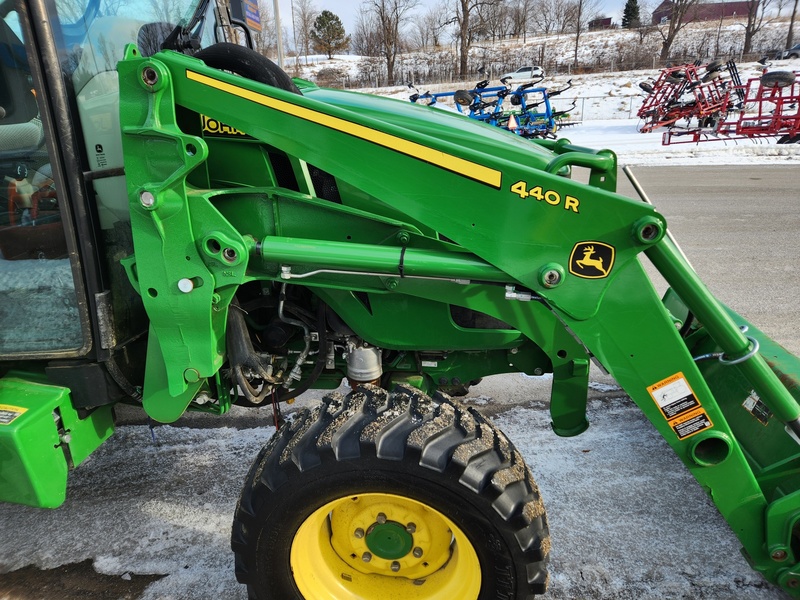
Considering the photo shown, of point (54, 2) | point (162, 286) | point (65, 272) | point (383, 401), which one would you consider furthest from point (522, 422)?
point (54, 2)

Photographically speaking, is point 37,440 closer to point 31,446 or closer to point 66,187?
point 31,446

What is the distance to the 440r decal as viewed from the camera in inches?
70.4

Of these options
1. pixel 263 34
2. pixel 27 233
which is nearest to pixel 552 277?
pixel 27 233

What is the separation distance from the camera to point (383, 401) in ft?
6.54

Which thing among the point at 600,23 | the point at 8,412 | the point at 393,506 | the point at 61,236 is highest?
the point at 600,23

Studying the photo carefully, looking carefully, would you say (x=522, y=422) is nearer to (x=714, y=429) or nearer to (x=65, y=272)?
(x=714, y=429)

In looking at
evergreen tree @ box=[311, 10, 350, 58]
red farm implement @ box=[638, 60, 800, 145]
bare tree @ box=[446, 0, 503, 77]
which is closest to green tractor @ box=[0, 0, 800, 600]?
red farm implement @ box=[638, 60, 800, 145]

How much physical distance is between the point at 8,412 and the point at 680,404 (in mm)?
2466

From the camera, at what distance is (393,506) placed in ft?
6.57

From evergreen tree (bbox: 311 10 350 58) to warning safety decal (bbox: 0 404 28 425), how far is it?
53805 millimetres

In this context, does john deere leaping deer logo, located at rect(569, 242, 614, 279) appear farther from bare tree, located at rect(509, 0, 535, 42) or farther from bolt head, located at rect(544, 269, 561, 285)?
bare tree, located at rect(509, 0, 535, 42)

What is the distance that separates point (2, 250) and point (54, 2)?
3.08 feet

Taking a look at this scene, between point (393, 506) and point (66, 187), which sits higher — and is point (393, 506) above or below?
below

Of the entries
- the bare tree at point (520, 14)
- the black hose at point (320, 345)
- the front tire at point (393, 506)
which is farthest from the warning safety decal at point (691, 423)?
the bare tree at point (520, 14)
